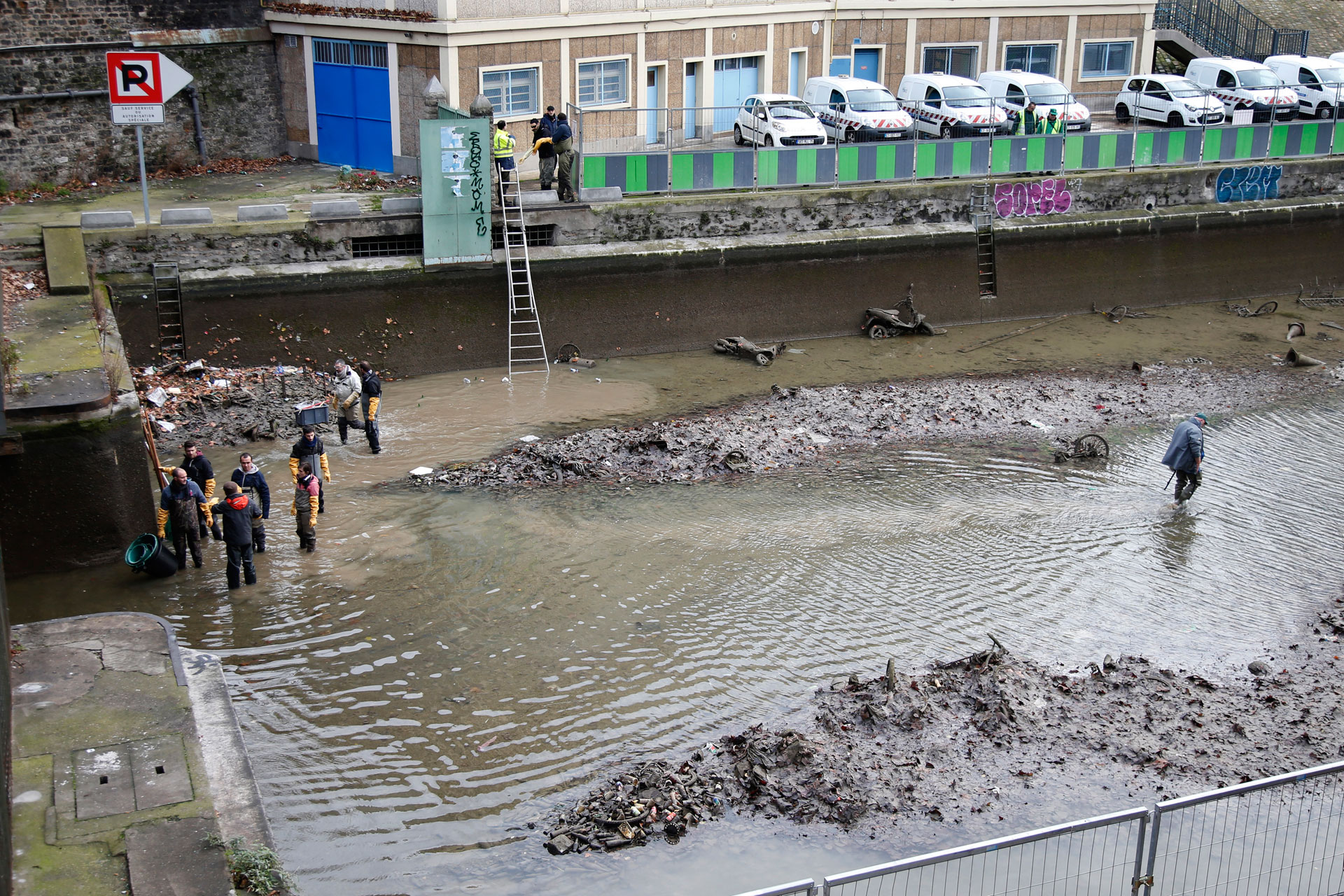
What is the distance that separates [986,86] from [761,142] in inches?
299

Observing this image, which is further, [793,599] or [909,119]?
[909,119]

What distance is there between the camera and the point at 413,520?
13.2 m

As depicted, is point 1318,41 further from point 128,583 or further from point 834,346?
point 128,583

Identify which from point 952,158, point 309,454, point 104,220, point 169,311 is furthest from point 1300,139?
point 104,220

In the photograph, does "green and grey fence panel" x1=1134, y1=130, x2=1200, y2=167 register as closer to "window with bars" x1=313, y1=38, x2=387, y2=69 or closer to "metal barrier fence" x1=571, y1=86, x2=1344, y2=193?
"metal barrier fence" x1=571, y1=86, x2=1344, y2=193

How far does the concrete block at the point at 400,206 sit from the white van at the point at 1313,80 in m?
20.8

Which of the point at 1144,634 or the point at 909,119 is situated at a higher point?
the point at 909,119

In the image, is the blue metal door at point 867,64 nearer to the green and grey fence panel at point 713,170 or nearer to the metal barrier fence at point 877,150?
the metal barrier fence at point 877,150

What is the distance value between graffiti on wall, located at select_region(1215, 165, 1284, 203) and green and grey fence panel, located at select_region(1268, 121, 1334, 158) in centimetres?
45

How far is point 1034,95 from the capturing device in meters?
27.2

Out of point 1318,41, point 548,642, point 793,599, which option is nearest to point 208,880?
point 548,642

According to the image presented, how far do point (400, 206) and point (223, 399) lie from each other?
454 cm

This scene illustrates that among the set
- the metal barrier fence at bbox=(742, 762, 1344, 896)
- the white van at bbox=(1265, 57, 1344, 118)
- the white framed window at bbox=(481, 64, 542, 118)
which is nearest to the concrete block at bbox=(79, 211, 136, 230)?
the white framed window at bbox=(481, 64, 542, 118)

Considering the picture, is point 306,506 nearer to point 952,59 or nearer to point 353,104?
point 353,104
